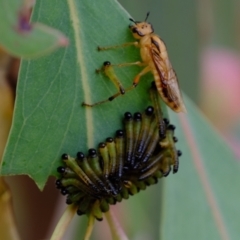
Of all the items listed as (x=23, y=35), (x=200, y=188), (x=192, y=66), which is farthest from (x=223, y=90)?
(x=23, y=35)

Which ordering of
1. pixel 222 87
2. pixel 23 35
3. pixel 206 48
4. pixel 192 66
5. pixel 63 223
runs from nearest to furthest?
pixel 23 35 → pixel 63 223 → pixel 192 66 → pixel 206 48 → pixel 222 87

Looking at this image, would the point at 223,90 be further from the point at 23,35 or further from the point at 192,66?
the point at 23,35

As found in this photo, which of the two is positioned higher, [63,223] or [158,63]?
[158,63]

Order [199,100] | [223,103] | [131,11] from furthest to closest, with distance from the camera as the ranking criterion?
[223,103] < [199,100] < [131,11]

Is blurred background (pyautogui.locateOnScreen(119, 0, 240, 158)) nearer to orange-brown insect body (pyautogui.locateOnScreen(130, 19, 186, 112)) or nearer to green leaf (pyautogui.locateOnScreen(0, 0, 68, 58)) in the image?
orange-brown insect body (pyautogui.locateOnScreen(130, 19, 186, 112))

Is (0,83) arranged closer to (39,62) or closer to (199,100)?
(39,62)

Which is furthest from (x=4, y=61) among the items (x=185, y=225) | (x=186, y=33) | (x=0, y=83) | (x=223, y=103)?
(x=223, y=103)

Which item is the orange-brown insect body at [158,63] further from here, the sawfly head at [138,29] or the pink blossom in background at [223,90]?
the pink blossom in background at [223,90]
